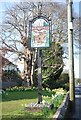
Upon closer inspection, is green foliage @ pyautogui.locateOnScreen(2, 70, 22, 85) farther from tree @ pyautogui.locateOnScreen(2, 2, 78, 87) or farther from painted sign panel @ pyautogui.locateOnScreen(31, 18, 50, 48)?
painted sign panel @ pyautogui.locateOnScreen(31, 18, 50, 48)

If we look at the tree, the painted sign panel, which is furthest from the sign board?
the tree

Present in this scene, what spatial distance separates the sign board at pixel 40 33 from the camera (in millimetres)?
8695

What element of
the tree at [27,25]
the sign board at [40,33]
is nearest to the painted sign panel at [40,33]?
the sign board at [40,33]

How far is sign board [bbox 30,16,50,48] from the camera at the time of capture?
8695 mm

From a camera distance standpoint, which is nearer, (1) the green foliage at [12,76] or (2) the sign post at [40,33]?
(2) the sign post at [40,33]

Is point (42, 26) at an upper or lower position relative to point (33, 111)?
upper

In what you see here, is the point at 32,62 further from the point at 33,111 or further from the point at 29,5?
the point at 33,111

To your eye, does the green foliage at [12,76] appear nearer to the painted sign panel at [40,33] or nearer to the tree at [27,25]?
the tree at [27,25]

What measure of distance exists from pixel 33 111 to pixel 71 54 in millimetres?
3551

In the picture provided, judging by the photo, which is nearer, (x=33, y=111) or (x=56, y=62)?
(x=33, y=111)

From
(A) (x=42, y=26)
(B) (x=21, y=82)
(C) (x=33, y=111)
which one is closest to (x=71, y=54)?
(A) (x=42, y=26)

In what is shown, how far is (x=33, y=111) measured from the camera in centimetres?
849

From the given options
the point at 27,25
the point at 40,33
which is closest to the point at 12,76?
the point at 27,25

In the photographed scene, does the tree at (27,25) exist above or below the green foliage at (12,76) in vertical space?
above
